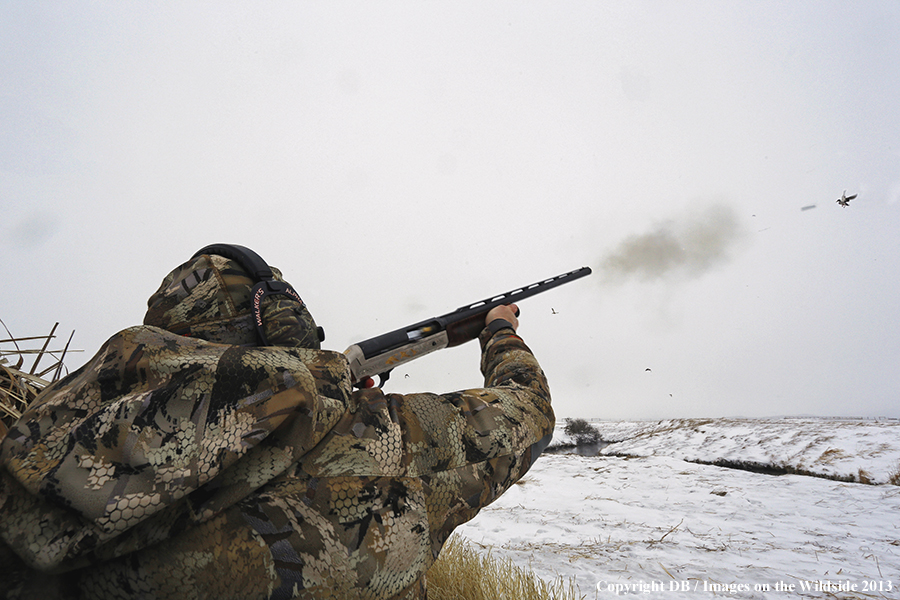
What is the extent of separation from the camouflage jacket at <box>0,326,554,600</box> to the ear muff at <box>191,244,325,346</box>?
16.9 inches

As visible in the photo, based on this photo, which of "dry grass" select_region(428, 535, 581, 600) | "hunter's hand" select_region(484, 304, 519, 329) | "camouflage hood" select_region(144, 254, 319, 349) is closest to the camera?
"camouflage hood" select_region(144, 254, 319, 349)

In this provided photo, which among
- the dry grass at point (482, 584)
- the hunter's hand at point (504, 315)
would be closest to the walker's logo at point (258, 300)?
the hunter's hand at point (504, 315)

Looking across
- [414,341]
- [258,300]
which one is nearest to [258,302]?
[258,300]

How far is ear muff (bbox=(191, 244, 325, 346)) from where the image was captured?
1.72 m

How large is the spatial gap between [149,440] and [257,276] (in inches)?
34.0

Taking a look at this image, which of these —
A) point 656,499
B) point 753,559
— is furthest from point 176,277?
point 656,499

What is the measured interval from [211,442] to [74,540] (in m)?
0.32

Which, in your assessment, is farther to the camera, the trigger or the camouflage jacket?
the trigger

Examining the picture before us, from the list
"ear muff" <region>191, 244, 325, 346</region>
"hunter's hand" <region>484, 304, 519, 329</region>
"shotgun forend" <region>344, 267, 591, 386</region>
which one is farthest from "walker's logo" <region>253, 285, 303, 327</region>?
"hunter's hand" <region>484, 304, 519, 329</region>

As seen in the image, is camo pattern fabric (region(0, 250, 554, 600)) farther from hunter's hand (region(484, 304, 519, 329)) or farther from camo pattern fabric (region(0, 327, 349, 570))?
hunter's hand (region(484, 304, 519, 329))

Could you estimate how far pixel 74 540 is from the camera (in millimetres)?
962

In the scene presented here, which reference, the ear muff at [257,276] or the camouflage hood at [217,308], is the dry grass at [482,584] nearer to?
the camouflage hood at [217,308]

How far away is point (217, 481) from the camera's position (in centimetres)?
116

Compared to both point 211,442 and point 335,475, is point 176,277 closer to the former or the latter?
point 211,442
